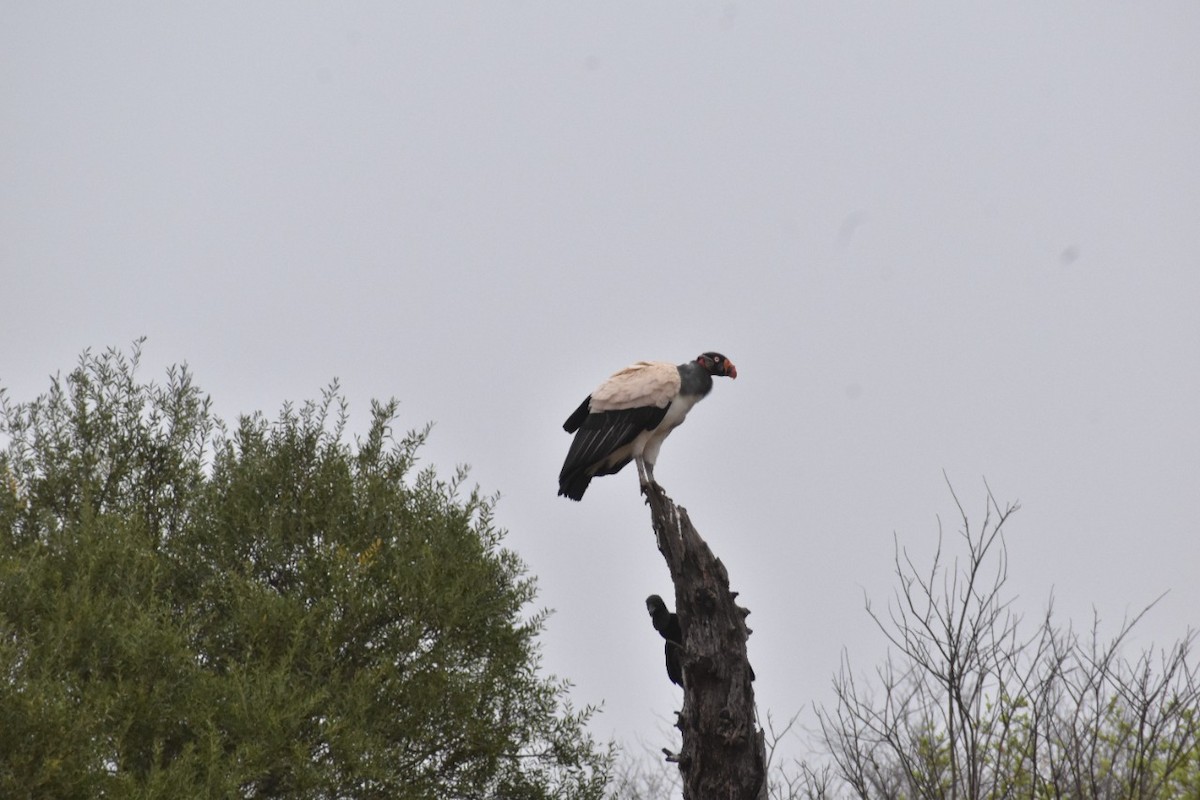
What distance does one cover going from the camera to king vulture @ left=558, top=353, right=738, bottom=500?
32.8 ft

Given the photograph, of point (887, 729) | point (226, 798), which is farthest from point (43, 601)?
point (887, 729)

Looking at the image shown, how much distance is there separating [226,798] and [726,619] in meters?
4.29

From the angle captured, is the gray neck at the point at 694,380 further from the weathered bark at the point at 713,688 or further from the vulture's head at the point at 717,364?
the weathered bark at the point at 713,688

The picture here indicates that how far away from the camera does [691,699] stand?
769cm

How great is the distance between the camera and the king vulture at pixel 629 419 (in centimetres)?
998

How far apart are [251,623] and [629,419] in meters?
3.70

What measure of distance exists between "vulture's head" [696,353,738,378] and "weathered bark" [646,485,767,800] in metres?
2.91

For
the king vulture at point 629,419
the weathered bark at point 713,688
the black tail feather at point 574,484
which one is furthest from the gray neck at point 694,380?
the weathered bark at point 713,688

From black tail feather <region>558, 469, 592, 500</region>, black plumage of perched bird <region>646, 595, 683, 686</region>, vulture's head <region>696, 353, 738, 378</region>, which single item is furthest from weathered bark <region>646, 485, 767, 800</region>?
vulture's head <region>696, 353, 738, 378</region>

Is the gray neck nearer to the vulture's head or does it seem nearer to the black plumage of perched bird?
the vulture's head

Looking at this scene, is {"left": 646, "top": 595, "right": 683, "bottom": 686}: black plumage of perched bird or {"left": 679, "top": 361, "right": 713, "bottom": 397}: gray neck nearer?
{"left": 646, "top": 595, "right": 683, "bottom": 686}: black plumage of perched bird

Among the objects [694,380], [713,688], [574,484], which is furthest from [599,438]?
[713,688]

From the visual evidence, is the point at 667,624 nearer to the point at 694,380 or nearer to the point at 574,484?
the point at 574,484

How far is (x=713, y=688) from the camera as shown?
25.1ft
